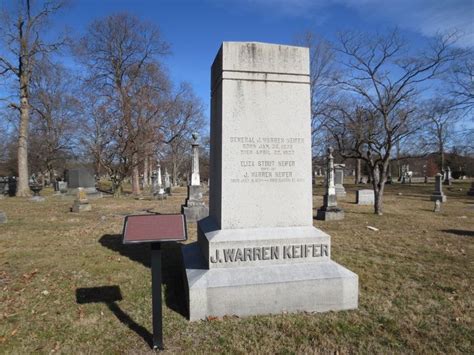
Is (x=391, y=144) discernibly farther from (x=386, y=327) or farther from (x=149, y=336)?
(x=149, y=336)

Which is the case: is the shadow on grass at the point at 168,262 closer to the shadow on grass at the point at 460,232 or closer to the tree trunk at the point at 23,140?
the shadow on grass at the point at 460,232

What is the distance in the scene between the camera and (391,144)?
13195mm

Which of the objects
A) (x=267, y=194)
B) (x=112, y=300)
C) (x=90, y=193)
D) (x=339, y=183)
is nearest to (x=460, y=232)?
(x=267, y=194)

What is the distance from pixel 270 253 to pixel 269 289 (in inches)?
17.3

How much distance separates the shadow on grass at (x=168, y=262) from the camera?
4199 mm

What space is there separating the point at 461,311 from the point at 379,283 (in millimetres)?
1116

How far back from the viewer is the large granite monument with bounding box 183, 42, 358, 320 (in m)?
3.86

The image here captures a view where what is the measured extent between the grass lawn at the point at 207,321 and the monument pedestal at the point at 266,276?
0.15m

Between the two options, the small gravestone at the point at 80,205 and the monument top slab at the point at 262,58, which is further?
the small gravestone at the point at 80,205

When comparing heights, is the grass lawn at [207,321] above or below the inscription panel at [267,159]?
below

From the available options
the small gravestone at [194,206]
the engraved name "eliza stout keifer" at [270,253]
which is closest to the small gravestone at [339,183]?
the small gravestone at [194,206]

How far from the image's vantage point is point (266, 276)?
12.6ft

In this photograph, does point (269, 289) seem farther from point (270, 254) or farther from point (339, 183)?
point (339, 183)

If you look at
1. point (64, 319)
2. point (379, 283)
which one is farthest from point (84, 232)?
point (379, 283)
